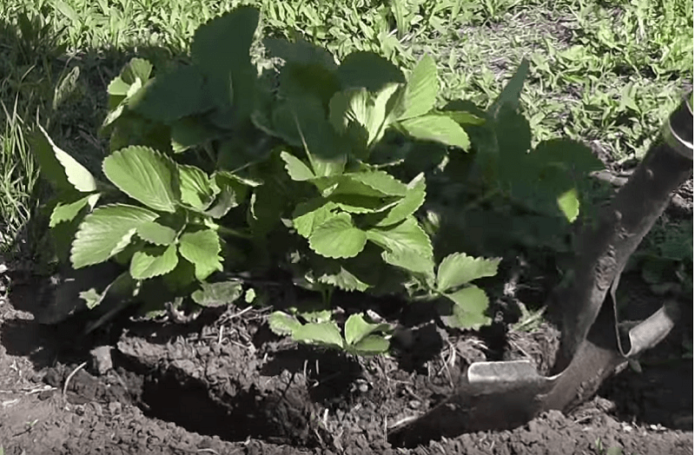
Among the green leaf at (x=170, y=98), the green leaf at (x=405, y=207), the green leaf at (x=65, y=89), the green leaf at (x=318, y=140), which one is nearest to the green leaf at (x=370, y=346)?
the green leaf at (x=405, y=207)

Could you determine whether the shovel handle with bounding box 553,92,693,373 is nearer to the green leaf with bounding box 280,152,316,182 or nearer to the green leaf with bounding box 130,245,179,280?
the green leaf with bounding box 280,152,316,182

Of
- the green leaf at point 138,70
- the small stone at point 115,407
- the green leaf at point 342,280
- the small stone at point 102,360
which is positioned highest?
the green leaf at point 138,70

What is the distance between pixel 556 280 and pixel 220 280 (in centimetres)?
78

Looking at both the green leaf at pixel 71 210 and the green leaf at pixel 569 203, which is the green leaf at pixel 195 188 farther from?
the green leaf at pixel 569 203

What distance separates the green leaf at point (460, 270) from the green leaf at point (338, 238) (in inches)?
7.9

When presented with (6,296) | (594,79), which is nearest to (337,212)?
(6,296)

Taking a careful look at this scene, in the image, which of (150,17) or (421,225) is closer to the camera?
(421,225)

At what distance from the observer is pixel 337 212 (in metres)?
2.44

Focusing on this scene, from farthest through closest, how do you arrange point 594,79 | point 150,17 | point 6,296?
point 150,17 < point 594,79 < point 6,296

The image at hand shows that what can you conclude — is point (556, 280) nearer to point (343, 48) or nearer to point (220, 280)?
point (220, 280)

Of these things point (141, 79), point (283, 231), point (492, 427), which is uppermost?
point (141, 79)

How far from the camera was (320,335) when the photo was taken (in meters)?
2.43

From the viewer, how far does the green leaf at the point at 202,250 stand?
2.45 metres

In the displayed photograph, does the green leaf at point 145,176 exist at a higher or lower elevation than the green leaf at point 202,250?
higher
